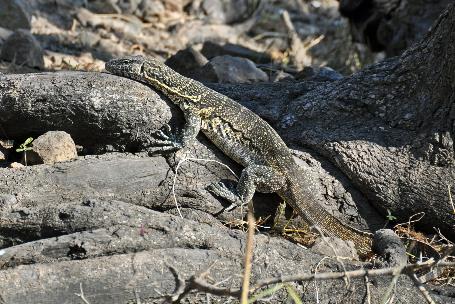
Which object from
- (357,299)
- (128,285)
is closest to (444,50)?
(357,299)

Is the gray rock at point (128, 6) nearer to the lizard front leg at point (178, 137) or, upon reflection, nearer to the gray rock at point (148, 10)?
the gray rock at point (148, 10)

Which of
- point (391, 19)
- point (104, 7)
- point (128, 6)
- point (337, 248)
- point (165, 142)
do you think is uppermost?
point (128, 6)

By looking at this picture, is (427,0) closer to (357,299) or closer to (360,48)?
(360,48)

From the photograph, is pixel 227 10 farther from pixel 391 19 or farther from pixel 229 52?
pixel 391 19

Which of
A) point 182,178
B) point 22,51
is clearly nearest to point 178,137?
point 182,178

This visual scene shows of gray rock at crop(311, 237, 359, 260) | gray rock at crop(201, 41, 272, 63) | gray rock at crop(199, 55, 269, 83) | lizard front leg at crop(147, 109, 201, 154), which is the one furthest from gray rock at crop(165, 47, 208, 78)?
gray rock at crop(311, 237, 359, 260)

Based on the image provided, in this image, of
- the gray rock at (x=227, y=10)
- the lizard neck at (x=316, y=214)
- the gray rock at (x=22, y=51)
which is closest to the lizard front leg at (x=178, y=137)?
the lizard neck at (x=316, y=214)

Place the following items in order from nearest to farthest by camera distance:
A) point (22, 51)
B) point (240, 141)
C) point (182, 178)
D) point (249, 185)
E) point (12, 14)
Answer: point (182, 178), point (249, 185), point (240, 141), point (22, 51), point (12, 14)
